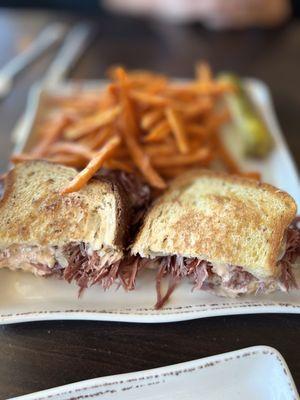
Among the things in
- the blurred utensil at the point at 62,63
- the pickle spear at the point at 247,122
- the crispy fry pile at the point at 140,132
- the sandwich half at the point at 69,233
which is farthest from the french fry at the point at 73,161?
the pickle spear at the point at 247,122

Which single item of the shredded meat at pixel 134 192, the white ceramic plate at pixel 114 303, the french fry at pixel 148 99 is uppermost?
the french fry at pixel 148 99

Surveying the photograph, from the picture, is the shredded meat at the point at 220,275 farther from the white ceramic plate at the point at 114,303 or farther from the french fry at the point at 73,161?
the french fry at the point at 73,161

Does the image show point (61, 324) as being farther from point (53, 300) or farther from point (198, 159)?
point (198, 159)

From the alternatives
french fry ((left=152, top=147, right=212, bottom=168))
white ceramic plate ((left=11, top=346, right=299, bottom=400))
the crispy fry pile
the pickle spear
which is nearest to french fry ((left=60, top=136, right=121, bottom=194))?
the crispy fry pile

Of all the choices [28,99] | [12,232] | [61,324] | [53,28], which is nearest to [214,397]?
[61,324]

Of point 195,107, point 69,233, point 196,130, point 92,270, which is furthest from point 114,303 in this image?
point 195,107

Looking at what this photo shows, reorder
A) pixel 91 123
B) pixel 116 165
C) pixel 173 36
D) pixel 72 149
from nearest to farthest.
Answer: pixel 116 165
pixel 72 149
pixel 91 123
pixel 173 36

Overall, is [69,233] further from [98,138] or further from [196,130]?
[196,130]
